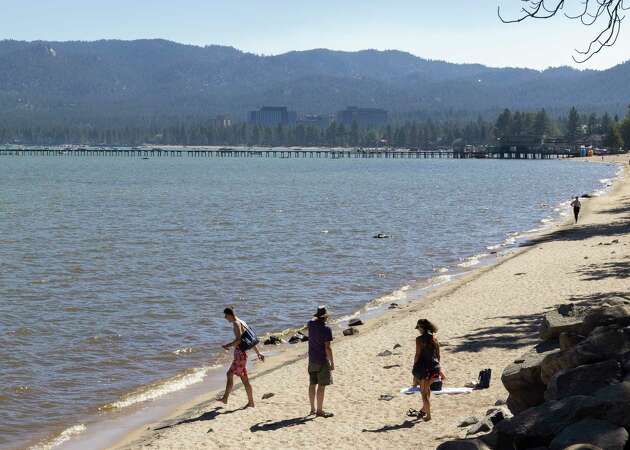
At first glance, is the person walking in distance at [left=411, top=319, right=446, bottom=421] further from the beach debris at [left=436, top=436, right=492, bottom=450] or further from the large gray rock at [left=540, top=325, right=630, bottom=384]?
the beach debris at [left=436, top=436, right=492, bottom=450]

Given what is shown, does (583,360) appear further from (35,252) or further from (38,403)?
(35,252)

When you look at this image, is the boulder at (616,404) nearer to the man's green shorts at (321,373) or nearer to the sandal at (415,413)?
the sandal at (415,413)

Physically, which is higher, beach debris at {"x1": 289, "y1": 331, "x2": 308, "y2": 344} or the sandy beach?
the sandy beach

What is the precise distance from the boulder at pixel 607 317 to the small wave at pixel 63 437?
383 inches

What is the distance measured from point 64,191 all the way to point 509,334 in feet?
298

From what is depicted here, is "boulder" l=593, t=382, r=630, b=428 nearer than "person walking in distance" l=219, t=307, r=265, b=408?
Yes

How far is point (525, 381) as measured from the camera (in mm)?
11727

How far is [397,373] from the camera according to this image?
1795 centimetres

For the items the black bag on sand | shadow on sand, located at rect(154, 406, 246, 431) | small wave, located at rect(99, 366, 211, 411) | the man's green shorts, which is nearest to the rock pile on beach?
the black bag on sand

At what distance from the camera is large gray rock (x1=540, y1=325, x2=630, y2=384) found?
10.8 meters

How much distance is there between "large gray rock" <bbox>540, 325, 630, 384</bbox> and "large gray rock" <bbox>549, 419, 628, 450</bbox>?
2068 millimetres

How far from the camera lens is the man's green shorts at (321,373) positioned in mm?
14445

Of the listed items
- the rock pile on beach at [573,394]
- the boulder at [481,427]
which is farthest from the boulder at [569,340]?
the boulder at [481,427]

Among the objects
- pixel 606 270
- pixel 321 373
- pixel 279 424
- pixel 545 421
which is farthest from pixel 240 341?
pixel 606 270
